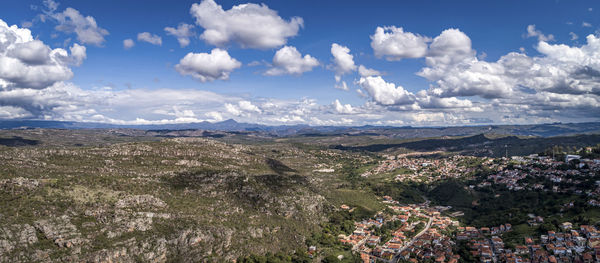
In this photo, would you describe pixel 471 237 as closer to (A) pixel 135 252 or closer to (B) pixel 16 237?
(A) pixel 135 252

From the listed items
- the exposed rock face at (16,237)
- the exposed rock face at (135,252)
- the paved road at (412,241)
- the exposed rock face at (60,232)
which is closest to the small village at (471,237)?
the paved road at (412,241)

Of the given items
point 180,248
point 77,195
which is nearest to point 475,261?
point 180,248

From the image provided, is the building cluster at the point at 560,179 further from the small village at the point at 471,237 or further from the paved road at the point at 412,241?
the paved road at the point at 412,241

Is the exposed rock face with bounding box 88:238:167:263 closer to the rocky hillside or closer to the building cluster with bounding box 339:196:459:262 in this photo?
the rocky hillside

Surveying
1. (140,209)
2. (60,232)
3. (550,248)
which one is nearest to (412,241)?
(550,248)

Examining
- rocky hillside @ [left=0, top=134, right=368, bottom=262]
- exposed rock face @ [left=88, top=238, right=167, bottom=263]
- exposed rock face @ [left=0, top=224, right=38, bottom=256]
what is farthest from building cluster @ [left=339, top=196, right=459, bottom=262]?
exposed rock face @ [left=0, top=224, right=38, bottom=256]

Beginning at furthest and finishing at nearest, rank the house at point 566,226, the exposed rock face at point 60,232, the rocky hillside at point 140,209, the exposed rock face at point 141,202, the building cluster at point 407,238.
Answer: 1. the house at point 566,226
2. the building cluster at point 407,238
3. the exposed rock face at point 141,202
4. the rocky hillside at point 140,209
5. the exposed rock face at point 60,232

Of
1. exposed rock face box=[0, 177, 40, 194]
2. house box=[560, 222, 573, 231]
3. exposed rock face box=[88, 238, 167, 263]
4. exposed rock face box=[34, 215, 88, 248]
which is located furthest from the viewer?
house box=[560, 222, 573, 231]
